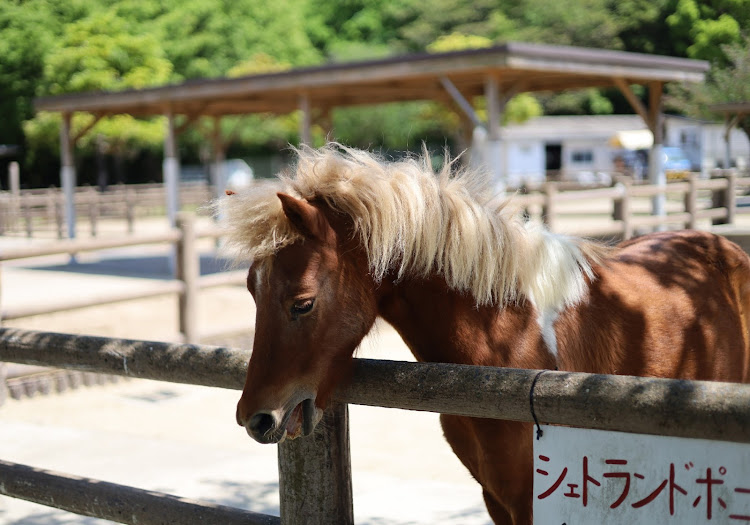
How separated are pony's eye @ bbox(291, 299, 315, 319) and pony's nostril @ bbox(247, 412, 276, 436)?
223 millimetres

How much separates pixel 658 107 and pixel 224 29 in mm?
26744

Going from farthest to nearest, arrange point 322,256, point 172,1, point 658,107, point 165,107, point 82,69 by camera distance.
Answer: point 172,1 → point 82,69 → point 165,107 → point 658,107 → point 322,256

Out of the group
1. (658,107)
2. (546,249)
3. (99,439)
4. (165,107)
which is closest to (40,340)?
(546,249)

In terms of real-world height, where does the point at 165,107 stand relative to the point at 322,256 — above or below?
below

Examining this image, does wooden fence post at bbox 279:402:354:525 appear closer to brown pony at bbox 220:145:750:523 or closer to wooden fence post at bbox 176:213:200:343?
brown pony at bbox 220:145:750:523

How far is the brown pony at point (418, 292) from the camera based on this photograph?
5.85ft

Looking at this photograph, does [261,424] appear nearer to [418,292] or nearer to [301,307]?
[301,307]

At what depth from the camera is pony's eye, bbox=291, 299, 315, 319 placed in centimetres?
178

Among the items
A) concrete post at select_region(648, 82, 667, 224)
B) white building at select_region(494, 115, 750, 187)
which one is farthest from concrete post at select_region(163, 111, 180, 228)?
white building at select_region(494, 115, 750, 187)

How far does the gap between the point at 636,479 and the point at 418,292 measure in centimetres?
67

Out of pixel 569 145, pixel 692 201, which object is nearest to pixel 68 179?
pixel 692 201

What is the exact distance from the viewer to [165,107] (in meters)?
15.1

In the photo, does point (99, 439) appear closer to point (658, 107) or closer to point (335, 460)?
point (335, 460)

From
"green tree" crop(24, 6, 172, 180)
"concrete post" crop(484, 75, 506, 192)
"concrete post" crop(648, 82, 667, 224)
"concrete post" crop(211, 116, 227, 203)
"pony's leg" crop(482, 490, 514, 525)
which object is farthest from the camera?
"green tree" crop(24, 6, 172, 180)
